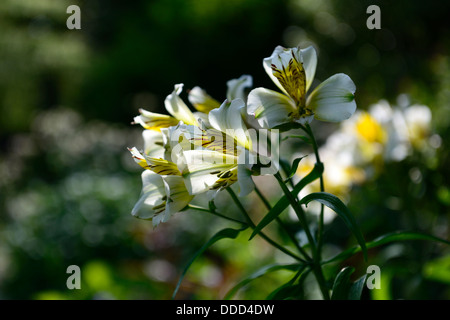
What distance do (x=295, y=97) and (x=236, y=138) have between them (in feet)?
0.30

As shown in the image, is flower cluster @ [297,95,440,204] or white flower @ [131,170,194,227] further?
flower cluster @ [297,95,440,204]

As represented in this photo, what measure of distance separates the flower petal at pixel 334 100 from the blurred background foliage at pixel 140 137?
0.94ft

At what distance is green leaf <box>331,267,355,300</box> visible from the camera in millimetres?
512

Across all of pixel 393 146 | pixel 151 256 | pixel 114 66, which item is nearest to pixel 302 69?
pixel 393 146

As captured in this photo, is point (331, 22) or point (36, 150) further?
point (331, 22)

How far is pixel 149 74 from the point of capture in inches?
317

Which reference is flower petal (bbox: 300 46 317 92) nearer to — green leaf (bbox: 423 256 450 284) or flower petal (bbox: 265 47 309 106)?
flower petal (bbox: 265 47 309 106)

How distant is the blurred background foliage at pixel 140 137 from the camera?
1.18 m

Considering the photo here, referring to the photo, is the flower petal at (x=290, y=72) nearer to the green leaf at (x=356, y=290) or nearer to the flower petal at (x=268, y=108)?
the flower petal at (x=268, y=108)

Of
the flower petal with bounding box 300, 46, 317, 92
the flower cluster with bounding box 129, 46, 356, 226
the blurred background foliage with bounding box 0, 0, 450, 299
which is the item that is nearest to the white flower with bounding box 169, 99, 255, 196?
the flower cluster with bounding box 129, 46, 356, 226

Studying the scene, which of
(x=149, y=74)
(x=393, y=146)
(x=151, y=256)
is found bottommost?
(x=393, y=146)

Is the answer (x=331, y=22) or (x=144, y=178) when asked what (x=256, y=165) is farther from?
(x=331, y=22)

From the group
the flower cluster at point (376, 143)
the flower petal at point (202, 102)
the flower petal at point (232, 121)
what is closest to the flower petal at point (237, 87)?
the flower petal at point (202, 102)

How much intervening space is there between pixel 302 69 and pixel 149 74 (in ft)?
25.5
